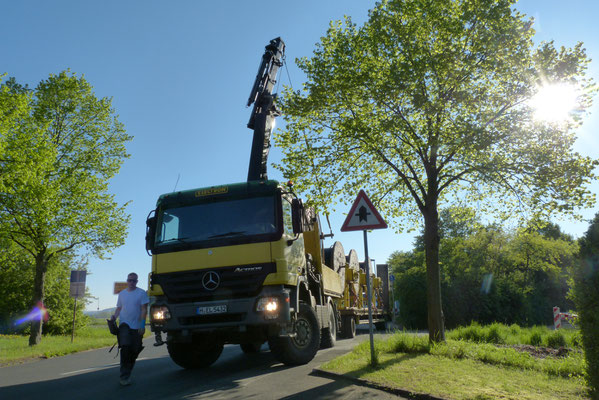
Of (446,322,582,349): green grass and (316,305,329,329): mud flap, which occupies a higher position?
(316,305,329,329): mud flap

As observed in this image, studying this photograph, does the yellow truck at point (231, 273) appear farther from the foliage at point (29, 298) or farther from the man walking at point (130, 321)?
the foliage at point (29, 298)

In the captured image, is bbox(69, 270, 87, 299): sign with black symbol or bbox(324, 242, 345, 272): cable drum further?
bbox(69, 270, 87, 299): sign with black symbol

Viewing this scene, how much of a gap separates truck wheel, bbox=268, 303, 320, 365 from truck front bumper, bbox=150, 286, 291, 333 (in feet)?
2.37

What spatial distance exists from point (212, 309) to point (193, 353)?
1775 millimetres

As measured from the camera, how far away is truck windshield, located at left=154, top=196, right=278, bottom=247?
779 centimetres

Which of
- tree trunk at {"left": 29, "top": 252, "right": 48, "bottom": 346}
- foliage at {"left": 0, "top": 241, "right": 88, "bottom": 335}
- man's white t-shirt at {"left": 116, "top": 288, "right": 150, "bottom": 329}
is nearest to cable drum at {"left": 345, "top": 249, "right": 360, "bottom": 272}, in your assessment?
man's white t-shirt at {"left": 116, "top": 288, "right": 150, "bottom": 329}

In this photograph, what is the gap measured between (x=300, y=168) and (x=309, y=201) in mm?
986

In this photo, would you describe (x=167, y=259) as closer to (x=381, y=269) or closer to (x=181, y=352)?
(x=181, y=352)

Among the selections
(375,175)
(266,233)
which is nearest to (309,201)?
(375,175)

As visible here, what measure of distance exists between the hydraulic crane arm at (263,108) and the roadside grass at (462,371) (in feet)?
17.1

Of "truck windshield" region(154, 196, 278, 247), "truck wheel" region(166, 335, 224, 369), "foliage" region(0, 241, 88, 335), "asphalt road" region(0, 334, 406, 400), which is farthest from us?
"foliage" region(0, 241, 88, 335)

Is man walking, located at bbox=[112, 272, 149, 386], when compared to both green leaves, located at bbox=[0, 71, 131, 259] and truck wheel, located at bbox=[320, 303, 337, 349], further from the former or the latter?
green leaves, located at bbox=[0, 71, 131, 259]

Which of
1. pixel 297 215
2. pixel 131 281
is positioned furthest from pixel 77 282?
pixel 297 215

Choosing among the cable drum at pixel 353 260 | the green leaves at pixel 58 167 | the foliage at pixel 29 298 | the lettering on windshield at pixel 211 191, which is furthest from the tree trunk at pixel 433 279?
the foliage at pixel 29 298
